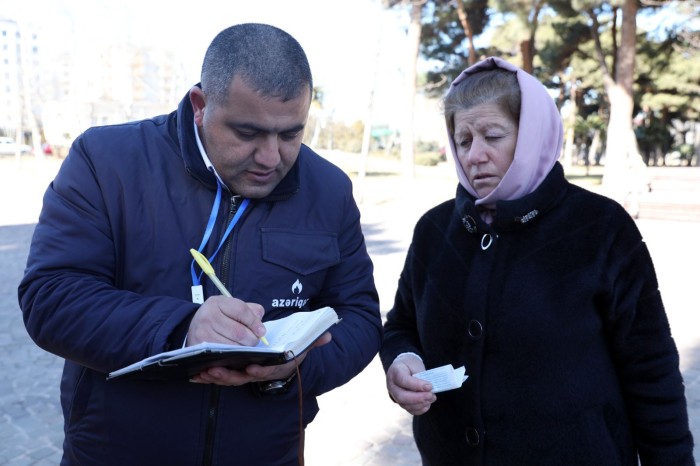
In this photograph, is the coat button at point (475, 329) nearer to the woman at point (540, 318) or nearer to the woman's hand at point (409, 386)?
the woman at point (540, 318)

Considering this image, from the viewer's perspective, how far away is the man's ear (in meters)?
1.98

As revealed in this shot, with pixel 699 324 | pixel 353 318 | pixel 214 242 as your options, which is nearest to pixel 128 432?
pixel 214 242

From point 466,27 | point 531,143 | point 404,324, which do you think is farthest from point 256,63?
point 466,27

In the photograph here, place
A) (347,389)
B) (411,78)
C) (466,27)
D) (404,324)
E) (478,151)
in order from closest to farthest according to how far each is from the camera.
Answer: (478,151) < (404,324) < (347,389) < (411,78) < (466,27)

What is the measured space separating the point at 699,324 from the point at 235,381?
21.3 ft

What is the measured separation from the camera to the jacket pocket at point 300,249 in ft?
6.40

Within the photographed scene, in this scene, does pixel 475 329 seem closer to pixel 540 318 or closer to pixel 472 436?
pixel 540 318

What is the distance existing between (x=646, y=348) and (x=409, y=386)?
70 centimetres

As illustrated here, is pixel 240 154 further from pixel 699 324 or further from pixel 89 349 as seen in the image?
pixel 699 324

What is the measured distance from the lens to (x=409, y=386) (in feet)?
6.85

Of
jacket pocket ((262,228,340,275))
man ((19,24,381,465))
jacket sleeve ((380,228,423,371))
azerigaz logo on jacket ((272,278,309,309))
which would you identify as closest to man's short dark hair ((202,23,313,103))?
man ((19,24,381,465))

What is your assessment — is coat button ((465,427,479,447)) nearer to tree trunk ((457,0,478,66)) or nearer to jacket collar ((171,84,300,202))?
jacket collar ((171,84,300,202))

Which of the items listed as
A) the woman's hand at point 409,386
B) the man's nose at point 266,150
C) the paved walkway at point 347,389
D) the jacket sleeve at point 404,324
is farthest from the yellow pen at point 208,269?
the paved walkway at point 347,389

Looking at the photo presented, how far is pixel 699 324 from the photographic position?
6906 millimetres
